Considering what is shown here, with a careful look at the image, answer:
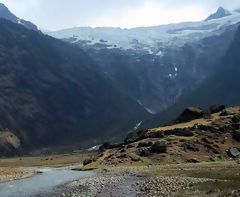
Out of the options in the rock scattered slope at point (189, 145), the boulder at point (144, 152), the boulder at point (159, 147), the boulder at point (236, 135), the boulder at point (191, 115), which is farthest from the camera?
the boulder at point (191, 115)

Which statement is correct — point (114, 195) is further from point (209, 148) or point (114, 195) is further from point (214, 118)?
point (214, 118)

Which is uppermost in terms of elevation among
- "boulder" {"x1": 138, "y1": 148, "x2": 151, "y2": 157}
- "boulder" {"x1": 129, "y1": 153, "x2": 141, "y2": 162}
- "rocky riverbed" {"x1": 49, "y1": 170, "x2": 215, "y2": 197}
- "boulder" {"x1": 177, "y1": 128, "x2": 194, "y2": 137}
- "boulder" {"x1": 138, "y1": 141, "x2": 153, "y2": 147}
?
"rocky riverbed" {"x1": 49, "y1": 170, "x2": 215, "y2": 197}

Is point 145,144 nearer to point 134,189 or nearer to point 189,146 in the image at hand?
point 189,146

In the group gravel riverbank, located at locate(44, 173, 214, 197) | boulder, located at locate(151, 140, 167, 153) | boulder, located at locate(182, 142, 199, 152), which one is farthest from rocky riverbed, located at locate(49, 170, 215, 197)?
boulder, located at locate(182, 142, 199, 152)

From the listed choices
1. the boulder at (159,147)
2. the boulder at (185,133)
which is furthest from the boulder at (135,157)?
the boulder at (185,133)

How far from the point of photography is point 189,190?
63500 millimetres

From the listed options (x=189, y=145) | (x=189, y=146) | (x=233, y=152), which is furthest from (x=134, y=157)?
(x=233, y=152)

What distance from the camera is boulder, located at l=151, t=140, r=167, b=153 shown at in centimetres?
13938

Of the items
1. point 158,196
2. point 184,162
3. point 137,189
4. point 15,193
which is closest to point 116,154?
point 184,162

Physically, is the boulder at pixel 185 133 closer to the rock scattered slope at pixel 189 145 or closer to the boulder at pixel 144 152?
the rock scattered slope at pixel 189 145

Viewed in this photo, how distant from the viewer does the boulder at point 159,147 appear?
139m

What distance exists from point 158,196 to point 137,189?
11144 mm

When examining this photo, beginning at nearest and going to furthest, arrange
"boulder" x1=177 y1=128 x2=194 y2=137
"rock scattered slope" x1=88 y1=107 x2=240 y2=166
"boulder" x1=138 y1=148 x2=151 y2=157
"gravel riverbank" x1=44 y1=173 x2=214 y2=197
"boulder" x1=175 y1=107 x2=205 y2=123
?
"gravel riverbank" x1=44 y1=173 x2=214 y2=197 → "rock scattered slope" x1=88 y1=107 x2=240 y2=166 → "boulder" x1=138 y1=148 x2=151 y2=157 → "boulder" x1=177 y1=128 x2=194 y2=137 → "boulder" x1=175 y1=107 x2=205 y2=123

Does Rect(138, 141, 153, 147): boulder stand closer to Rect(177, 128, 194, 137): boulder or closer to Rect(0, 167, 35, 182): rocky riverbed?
Rect(177, 128, 194, 137): boulder
